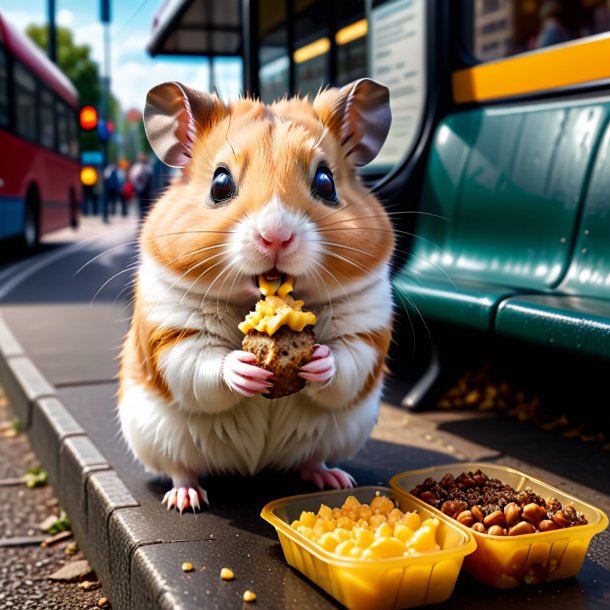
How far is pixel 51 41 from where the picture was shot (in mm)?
20359

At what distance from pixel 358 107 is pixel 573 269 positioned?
1623 millimetres

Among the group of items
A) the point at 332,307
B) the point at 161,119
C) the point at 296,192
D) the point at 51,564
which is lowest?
the point at 51,564

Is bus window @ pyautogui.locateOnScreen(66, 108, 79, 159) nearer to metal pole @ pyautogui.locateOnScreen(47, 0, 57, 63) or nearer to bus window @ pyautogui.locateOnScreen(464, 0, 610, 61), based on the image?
metal pole @ pyautogui.locateOnScreen(47, 0, 57, 63)

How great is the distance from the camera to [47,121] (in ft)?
45.3

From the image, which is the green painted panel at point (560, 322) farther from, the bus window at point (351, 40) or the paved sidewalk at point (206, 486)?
the bus window at point (351, 40)

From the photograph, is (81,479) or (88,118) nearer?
(81,479)

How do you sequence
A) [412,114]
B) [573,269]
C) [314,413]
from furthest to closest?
[412,114] < [573,269] < [314,413]

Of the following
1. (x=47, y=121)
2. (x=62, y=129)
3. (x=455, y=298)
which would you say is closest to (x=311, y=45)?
(x=455, y=298)

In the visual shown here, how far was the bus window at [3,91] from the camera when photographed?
11.0 meters

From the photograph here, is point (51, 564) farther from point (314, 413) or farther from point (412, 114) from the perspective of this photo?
point (412, 114)

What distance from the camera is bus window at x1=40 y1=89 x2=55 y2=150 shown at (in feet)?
44.1

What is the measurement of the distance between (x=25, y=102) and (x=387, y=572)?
11868 millimetres

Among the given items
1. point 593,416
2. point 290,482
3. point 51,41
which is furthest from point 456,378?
point 51,41

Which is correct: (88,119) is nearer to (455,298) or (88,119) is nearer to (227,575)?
(455,298)
